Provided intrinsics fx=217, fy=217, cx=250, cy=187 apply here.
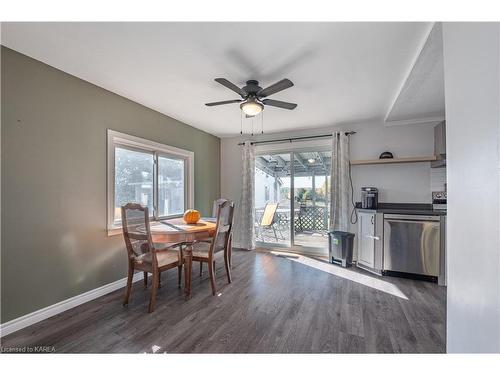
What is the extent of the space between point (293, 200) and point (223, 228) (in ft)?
6.71

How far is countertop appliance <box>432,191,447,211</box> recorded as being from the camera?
3.22m

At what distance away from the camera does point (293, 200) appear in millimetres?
4320

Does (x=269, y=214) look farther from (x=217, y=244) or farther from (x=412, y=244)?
(x=412, y=244)

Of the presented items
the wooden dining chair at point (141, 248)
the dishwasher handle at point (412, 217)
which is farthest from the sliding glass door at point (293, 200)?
the wooden dining chair at point (141, 248)

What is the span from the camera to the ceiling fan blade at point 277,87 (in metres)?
1.89

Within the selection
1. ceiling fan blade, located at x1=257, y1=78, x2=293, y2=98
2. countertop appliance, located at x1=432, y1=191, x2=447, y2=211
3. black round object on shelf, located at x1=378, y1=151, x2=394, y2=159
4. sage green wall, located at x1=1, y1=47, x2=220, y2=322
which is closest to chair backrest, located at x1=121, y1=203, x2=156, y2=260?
sage green wall, located at x1=1, y1=47, x2=220, y2=322

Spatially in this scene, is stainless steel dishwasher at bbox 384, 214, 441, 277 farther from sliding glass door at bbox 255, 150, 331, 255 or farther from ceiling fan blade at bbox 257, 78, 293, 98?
ceiling fan blade at bbox 257, 78, 293, 98

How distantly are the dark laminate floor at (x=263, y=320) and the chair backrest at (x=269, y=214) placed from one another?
65.7 inches

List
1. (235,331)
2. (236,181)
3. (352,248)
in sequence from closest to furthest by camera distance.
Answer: (235,331)
(352,248)
(236,181)

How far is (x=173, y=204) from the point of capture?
3645 millimetres
